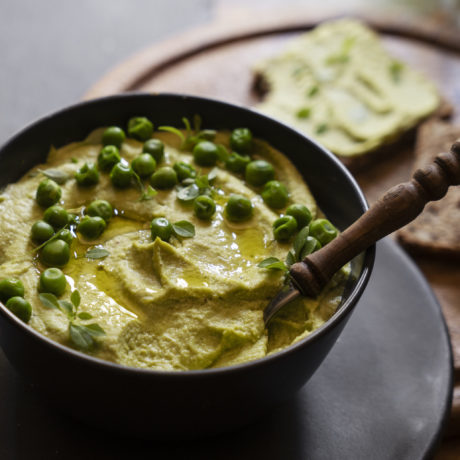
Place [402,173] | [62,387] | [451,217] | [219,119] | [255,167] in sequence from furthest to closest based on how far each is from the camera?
[402,173] < [451,217] < [219,119] < [255,167] < [62,387]

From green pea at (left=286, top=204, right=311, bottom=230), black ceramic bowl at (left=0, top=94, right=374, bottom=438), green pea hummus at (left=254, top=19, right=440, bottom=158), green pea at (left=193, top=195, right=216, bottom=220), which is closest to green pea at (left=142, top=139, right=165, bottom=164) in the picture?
green pea at (left=193, top=195, right=216, bottom=220)

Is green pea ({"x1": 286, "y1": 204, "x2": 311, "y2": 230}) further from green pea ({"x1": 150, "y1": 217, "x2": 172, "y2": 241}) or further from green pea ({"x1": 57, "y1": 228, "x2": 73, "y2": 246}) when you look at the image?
green pea ({"x1": 57, "y1": 228, "x2": 73, "y2": 246})

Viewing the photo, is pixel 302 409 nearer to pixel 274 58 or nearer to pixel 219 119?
pixel 219 119

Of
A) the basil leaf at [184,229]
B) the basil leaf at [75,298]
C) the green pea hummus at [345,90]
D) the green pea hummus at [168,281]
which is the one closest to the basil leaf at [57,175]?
the green pea hummus at [168,281]

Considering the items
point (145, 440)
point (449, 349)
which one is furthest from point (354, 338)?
point (145, 440)

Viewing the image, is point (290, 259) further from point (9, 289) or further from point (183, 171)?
point (9, 289)
